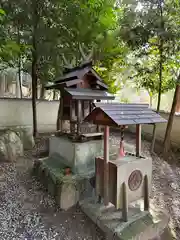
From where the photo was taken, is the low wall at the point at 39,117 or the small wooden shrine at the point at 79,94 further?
the low wall at the point at 39,117

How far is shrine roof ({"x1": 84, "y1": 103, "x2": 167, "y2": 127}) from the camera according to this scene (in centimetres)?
260

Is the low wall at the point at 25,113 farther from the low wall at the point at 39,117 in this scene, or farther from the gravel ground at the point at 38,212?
the gravel ground at the point at 38,212

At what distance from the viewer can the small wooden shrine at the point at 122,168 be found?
278 cm

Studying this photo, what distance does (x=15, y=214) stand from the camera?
120 inches

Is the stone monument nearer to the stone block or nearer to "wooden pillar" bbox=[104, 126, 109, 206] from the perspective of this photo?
"wooden pillar" bbox=[104, 126, 109, 206]

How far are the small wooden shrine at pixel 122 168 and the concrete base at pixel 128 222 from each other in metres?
0.15

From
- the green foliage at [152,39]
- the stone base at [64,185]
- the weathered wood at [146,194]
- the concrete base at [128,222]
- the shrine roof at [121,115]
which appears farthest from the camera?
the green foliage at [152,39]

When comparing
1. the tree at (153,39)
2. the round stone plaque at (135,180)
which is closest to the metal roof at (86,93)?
the round stone plaque at (135,180)

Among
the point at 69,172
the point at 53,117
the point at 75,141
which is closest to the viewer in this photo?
the point at 69,172

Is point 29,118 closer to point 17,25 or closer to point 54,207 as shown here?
point 17,25


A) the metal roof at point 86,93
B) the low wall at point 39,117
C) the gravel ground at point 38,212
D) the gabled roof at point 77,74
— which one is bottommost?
the gravel ground at point 38,212

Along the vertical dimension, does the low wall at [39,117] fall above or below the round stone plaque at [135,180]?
above

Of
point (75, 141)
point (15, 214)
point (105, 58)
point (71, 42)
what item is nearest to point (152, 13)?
point (105, 58)

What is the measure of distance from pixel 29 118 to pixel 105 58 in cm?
374
